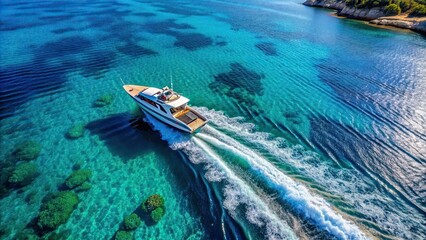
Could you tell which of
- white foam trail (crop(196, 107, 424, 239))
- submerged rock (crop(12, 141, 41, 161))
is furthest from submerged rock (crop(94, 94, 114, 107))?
white foam trail (crop(196, 107, 424, 239))

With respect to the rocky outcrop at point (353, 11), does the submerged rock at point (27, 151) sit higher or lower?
lower

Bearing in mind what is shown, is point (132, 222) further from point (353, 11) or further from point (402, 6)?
point (402, 6)

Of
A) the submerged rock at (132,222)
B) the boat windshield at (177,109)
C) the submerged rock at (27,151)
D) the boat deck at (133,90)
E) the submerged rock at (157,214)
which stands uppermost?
the boat deck at (133,90)

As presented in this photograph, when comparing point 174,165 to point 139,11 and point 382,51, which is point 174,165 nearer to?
point 382,51

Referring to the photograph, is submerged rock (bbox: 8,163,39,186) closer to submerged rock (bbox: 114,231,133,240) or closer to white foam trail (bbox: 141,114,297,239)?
submerged rock (bbox: 114,231,133,240)

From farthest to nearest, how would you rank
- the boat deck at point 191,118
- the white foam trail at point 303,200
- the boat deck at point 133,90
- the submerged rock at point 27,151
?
1. the boat deck at point 133,90
2. the boat deck at point 191,118
3. the submerged rock at point 27,151
4. the white foam trail at point 303,200

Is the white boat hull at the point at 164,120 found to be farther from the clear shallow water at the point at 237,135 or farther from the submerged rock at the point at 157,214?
the submerged rock at the point at 157,214

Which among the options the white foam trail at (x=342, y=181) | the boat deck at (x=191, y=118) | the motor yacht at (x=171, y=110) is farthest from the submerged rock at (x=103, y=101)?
the white foam trail at (x=342, y=181)
